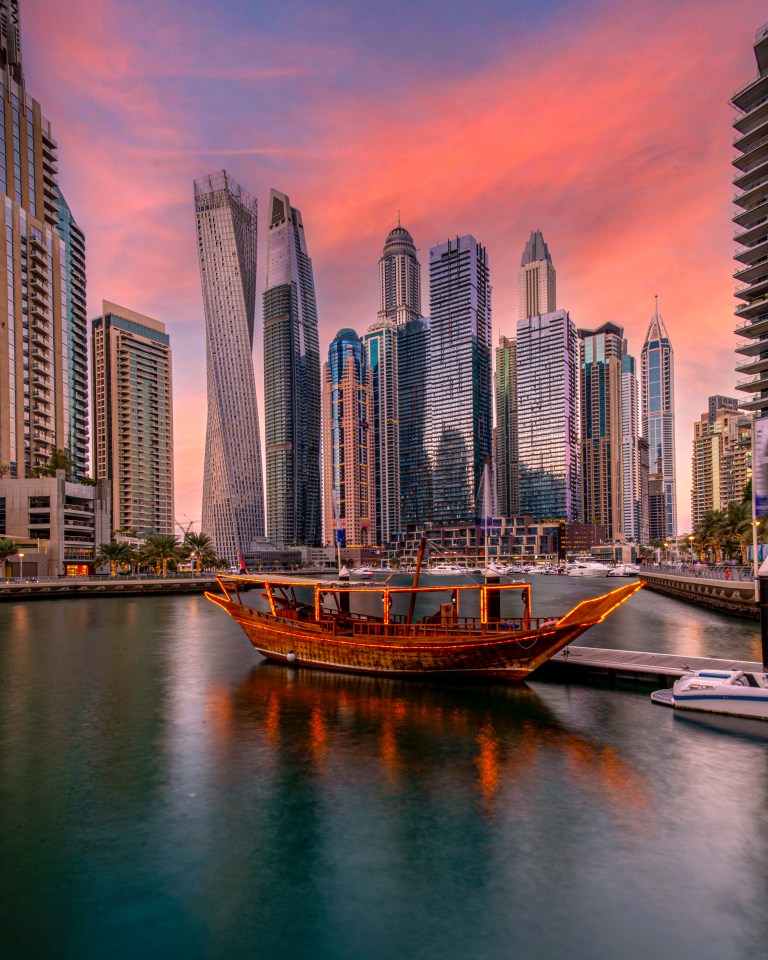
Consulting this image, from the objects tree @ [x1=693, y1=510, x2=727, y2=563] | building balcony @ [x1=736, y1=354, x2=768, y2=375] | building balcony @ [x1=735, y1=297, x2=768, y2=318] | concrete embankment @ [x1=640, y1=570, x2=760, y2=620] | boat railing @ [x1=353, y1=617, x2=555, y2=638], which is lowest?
concrete embankment @ [x1=640, y1=570, x2=760, y2=620]

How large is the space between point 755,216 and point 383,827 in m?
87.7

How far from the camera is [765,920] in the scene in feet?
42.6

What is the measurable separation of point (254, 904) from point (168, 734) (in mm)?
14495

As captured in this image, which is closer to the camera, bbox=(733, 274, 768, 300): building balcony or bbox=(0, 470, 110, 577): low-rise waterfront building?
bbox=(733, 274, 768, 300): building balcony

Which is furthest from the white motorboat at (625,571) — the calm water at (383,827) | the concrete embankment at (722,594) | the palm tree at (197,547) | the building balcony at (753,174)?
the calm water at (383,827)

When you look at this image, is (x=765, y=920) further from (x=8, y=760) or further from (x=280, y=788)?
(x=8, y=760)

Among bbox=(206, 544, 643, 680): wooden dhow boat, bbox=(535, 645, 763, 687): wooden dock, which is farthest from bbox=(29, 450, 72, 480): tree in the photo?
bbox=(535, 645, 763, 687): wooden dock

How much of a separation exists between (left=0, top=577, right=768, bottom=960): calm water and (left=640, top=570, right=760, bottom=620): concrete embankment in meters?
37.4

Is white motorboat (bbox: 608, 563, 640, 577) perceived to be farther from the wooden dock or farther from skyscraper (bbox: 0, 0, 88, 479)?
skyscraper (bbox: 0, 0, 88, 479)

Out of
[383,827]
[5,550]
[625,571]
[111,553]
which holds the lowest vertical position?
[625,571]

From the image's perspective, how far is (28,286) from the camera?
12556 cm

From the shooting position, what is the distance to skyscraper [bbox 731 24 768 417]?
2965 inches

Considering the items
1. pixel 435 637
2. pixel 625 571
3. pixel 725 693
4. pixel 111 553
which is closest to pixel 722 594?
pixel 725 693

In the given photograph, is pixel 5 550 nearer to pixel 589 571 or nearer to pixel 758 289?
pixel 758 289
